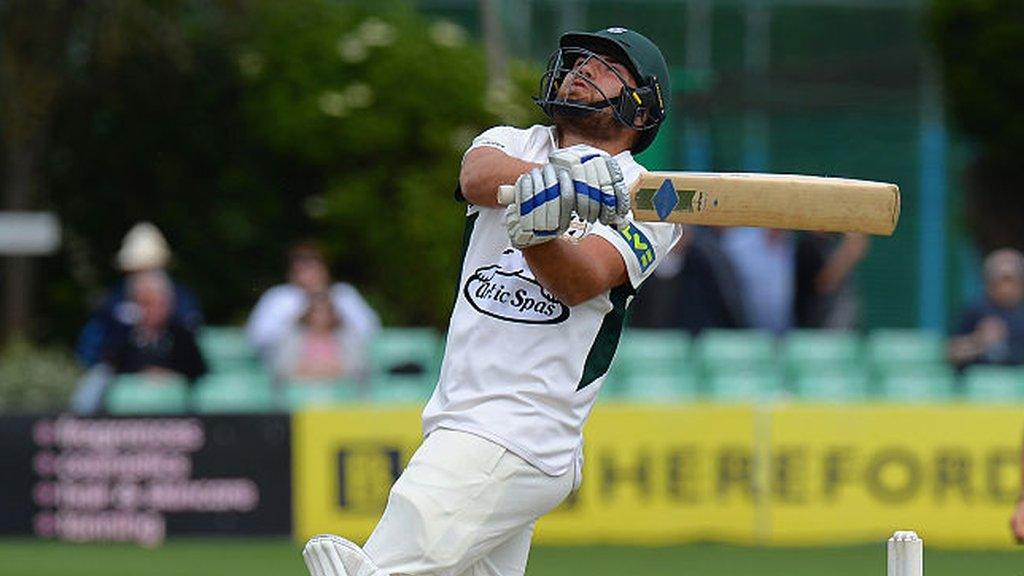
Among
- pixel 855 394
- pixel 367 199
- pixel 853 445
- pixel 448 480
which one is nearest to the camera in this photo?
pixel 448 480

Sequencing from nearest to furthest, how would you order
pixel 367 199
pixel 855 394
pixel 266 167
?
pixel 855 394, pixel 367 199, pixel 266 167

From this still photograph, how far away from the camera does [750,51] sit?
20375 mm

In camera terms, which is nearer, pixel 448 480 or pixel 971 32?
pixel 448 480

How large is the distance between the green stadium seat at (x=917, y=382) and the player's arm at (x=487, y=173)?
7279mm

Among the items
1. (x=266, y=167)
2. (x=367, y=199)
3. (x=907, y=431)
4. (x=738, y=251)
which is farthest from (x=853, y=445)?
(x=266, y=167)

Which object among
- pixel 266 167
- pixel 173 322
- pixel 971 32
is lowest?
pixel 173 322

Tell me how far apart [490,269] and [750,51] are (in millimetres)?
15907

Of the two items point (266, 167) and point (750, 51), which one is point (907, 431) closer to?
point (266, 167)

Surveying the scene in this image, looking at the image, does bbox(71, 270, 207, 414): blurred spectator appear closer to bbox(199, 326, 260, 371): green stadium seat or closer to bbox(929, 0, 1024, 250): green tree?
bbox(199, 326, 260, 371): green stadium seat

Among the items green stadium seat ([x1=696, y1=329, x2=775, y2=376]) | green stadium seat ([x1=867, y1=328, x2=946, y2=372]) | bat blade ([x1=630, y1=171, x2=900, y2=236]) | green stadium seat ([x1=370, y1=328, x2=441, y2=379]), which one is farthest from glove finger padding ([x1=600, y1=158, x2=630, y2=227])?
green stadium seat ([x1=867, y1=328, x2=946, y2=372])

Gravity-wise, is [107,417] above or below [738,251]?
below

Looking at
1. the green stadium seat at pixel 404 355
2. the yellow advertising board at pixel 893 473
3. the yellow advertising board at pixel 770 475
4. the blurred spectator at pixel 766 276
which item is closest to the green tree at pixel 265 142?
the blurred spectator at pixel 766 276

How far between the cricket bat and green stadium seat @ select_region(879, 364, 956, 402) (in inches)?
289

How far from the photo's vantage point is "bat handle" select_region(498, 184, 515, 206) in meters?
4.36
